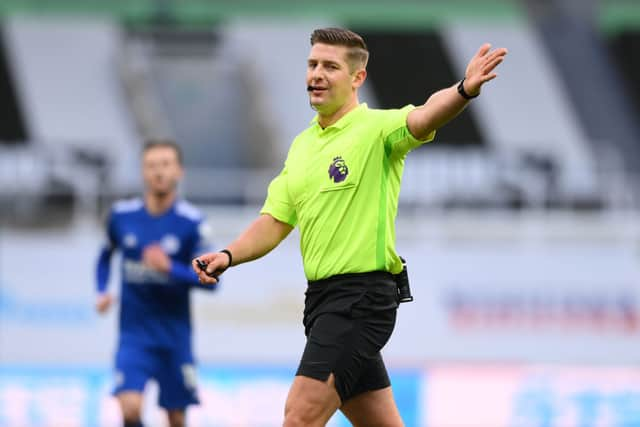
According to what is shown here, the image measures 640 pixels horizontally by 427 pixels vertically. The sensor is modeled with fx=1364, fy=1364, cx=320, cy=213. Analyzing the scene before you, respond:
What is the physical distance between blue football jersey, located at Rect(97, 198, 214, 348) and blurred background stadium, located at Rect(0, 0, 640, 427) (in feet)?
12.9

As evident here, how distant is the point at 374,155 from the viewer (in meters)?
5.67

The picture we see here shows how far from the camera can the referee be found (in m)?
5.56

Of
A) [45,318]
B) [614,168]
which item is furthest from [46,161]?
[614,168]

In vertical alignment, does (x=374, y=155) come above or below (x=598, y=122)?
below

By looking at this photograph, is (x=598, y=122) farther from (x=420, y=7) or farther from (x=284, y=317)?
(x=284, y=317)

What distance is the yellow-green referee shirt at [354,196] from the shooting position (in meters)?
5.64

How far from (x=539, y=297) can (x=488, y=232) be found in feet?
4.66

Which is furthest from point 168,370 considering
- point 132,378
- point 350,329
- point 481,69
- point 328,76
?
point 481,69

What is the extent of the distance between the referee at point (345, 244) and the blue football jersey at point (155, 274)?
2.62 meters

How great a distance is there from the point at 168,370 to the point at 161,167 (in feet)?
4.15

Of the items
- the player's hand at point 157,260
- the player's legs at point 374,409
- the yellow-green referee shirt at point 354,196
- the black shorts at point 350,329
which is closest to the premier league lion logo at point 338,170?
the yellow-green referee shirt at point 354,196

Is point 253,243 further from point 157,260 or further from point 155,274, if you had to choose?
point 155,274

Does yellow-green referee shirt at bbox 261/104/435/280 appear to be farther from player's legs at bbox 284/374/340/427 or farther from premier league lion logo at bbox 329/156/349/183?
player's legs at bbox 284/374/340/427

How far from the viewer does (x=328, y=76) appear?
5656 mm
